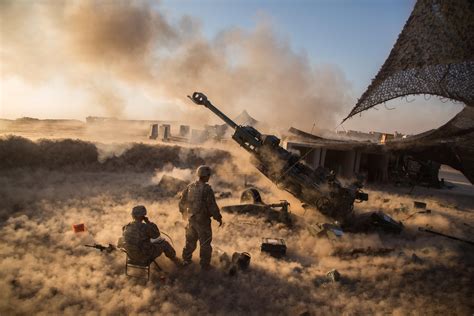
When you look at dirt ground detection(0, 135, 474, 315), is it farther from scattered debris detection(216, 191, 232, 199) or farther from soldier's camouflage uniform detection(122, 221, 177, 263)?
scattered debris detection(216, 191, 232, 199)

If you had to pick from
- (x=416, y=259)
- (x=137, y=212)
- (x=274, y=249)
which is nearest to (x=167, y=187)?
(x=274, y=249)

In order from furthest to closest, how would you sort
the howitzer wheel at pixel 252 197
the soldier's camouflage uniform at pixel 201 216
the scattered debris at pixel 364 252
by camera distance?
the howitzer wheel at pixel 252 197 → the scattered debris at pixel 364 252 → the soldier's camouflage uniform at pixel 201 216

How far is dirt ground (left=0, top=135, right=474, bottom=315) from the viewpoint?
502cm

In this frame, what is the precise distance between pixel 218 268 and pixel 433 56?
17.8ft

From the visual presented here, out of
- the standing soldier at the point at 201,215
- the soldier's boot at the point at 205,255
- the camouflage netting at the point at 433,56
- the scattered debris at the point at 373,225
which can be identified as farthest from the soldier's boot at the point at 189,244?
the scattered debris at the point at 373,225

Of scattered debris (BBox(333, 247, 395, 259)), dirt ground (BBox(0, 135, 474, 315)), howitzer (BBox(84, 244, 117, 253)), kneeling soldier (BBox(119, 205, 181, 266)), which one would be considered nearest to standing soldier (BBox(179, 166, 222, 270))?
dirt ground (BBox(0, 135, 474, 315))

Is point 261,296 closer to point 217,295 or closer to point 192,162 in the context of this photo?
point 217,295

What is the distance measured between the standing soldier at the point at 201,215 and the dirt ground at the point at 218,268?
357 millimetres

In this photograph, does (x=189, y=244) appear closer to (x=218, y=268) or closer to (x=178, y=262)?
(x=178, y=262)

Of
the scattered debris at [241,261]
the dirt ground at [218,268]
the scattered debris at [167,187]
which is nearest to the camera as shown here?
the dirt ground at [218,268]

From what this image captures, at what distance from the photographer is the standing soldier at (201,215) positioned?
6.02m

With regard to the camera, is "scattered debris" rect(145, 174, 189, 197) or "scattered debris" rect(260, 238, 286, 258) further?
"scattered debris" rect(145, 174, 189, 197)

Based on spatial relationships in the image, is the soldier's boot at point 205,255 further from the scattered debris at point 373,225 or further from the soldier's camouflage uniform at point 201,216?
the scattered debris at point 373,225

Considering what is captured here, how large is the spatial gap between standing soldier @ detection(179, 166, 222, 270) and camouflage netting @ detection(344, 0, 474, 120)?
398 cm
